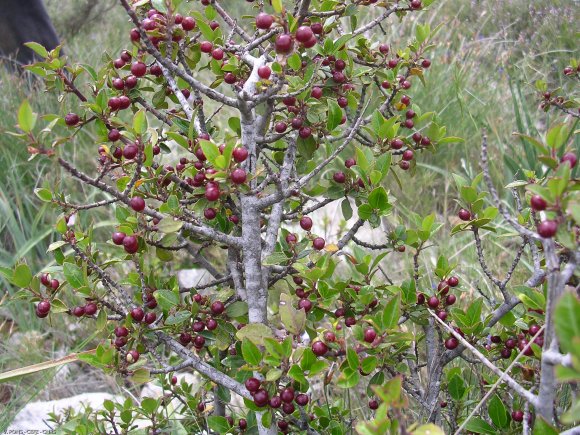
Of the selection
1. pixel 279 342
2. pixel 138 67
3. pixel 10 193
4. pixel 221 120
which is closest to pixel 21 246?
pixel 10 193

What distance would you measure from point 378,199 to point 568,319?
2.22 feet

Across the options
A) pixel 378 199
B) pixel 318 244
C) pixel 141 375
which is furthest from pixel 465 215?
pixel 141 375

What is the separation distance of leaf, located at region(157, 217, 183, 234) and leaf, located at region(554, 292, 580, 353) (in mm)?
689

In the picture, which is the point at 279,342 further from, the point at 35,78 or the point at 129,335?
the point at 35,78

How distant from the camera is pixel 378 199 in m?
1.28

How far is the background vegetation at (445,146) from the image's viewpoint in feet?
9.12

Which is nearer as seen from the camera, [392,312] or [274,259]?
[392,312]

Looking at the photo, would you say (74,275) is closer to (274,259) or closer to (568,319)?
(274,259)

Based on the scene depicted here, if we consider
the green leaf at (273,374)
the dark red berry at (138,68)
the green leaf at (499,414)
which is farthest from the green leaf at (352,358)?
the dark red berry at (138,68)

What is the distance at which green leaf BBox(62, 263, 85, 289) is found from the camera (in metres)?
1.24

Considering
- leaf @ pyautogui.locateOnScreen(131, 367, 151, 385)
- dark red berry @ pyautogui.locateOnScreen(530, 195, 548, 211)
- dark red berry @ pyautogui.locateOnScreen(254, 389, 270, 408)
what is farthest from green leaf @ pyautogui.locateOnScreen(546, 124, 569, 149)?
leaf @ pyautogui.locateOnScreen(131, 367, 151, 385)

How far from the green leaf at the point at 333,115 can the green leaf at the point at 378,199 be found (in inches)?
8.1

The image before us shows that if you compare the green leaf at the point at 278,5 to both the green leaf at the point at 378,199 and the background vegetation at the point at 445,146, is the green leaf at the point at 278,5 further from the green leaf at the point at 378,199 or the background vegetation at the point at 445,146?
the background vegetation at the point at 445,146

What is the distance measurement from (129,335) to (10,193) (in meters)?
2.92
